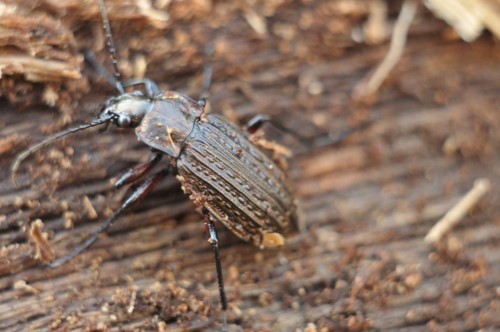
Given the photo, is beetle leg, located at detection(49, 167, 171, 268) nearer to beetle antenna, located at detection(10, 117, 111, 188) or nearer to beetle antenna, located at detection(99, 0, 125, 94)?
beetle antenna, located at detection(10, 117, 111, 188)

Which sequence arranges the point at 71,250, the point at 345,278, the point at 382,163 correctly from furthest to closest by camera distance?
1. the point at 382,163
2. the point at 345,278
3. the point at 71,250

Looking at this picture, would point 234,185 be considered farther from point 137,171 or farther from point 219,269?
point 137,171

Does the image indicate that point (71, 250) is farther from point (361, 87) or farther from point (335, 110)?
point (361, 87)

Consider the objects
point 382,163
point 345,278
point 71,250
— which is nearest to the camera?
point 71,250

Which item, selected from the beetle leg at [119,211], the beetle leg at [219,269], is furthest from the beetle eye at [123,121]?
the beetle leg at [219,269]

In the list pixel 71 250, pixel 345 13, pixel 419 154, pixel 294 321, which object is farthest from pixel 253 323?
pixel 345 13

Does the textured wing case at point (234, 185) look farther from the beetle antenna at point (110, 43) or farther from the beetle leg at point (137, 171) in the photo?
the beetle antenna at point (110, 43)

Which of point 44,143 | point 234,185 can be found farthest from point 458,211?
point 44,143

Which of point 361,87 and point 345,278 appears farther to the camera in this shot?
point 361,87
